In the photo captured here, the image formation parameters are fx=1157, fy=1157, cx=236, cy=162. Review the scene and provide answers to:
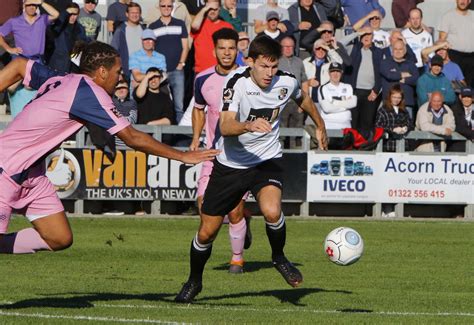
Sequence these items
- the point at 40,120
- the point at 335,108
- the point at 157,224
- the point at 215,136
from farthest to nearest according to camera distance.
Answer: the point at 335,108 → the point at 157,224 → the point at 215,136 → the point at 40,120

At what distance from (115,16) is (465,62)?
7.46 m

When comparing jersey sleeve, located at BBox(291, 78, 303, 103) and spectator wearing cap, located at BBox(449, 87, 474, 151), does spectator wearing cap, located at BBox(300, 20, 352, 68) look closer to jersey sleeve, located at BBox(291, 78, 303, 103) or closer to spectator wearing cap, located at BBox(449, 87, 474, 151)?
spectator wearing cap, located at BBox(449, 87, 474, 151)

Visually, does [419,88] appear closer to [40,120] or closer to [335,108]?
[335,108]

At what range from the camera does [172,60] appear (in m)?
22.2

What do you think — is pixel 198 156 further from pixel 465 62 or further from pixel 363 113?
pixel 465 62

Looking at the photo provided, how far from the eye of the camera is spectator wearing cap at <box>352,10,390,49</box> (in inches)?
923

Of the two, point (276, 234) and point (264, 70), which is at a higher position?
point (264, 70)

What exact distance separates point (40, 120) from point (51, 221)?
92 cm

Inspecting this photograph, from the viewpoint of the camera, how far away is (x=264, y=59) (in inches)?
423

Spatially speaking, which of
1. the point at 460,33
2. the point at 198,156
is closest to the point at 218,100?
the point at 198,156

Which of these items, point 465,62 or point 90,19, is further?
point 465,62

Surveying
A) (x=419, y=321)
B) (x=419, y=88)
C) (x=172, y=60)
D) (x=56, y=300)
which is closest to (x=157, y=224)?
(x=172, y=60)

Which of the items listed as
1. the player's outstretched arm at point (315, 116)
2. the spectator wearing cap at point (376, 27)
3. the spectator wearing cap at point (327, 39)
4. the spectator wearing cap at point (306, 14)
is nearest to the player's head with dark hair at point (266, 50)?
the player's outstretched arm at point (315, 116)

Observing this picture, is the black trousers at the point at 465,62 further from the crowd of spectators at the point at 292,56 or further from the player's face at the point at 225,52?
the player's face at the point at 225,52
